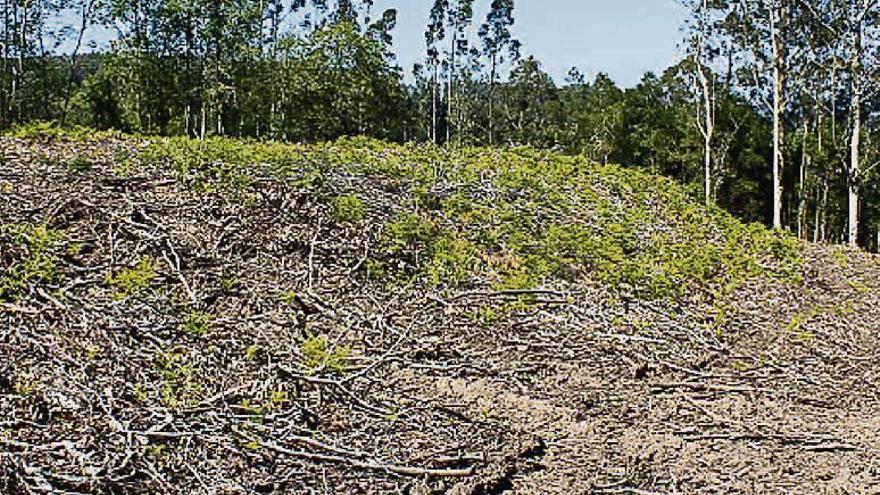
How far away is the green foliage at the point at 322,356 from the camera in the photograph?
14.3 feet

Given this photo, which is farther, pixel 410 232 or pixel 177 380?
pixel 410 232

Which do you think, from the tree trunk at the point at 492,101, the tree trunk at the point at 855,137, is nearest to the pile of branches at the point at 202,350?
the tree trunk at the point at 855,137

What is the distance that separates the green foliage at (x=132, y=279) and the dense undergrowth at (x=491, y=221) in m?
0.06

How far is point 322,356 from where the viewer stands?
450 centimetres

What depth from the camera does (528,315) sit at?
551 centimetres

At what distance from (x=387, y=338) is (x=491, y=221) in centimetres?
226

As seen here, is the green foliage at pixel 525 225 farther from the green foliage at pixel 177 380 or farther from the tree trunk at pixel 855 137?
the tree trunk at pixel 855 137

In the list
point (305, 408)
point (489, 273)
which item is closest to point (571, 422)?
point (305, 408)

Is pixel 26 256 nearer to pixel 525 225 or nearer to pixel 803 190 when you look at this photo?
pixel 525 225

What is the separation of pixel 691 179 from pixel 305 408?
23284 millimetres

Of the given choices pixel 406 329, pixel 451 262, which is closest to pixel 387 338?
pixel 406 329

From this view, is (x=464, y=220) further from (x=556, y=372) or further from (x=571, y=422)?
(x=571, y=422)

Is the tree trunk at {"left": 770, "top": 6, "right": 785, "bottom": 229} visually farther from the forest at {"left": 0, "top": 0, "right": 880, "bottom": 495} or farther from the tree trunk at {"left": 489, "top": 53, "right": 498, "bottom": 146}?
the tree trunk at {"left": 489, "top": 53, "right": 498, "bottom": 146}

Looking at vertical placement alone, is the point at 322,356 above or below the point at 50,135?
below
